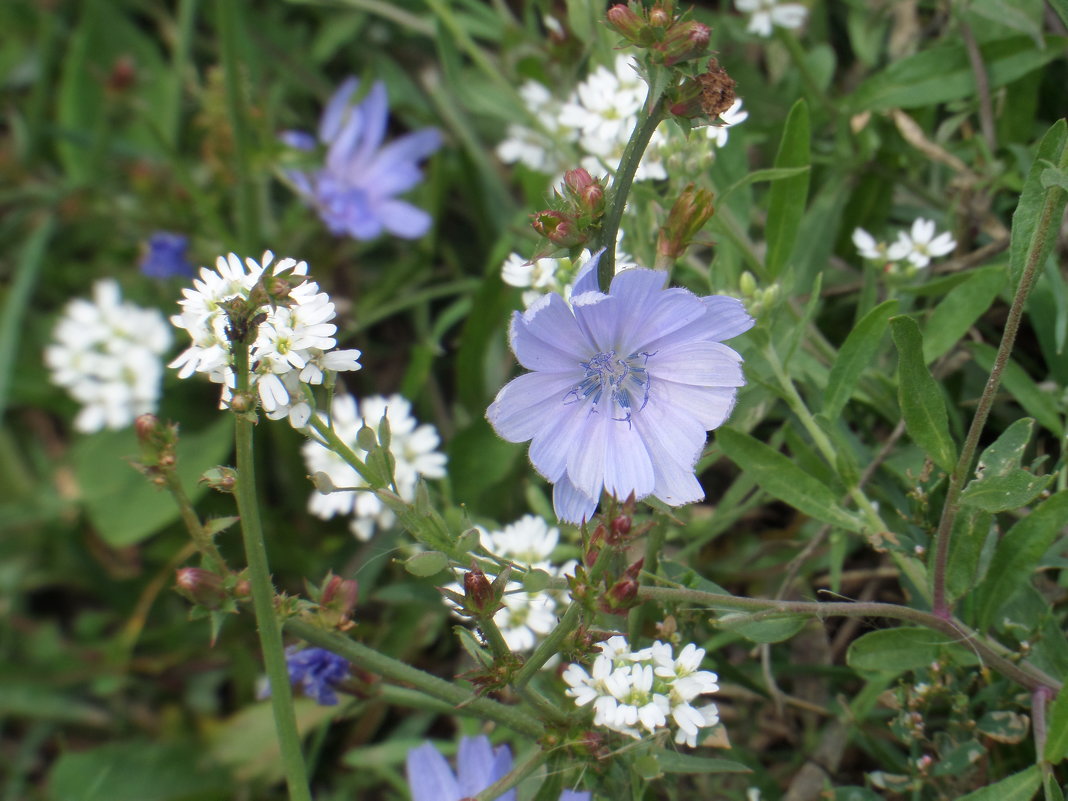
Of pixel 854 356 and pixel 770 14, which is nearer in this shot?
pixel 854 356

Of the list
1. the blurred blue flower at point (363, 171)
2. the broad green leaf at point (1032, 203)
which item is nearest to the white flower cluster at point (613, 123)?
the broad green leaf at point (1032, 203)

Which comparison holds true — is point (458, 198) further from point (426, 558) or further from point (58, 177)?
point (426, 558)

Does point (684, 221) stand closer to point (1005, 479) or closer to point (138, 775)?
point (1005, 479)

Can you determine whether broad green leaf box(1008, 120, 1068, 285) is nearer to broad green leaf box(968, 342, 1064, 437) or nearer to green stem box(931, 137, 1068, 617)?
green stem box(931, 137, 1068, 617)

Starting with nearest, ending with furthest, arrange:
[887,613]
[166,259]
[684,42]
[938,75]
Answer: [684,42], [887,613], [938,75], [166,259]

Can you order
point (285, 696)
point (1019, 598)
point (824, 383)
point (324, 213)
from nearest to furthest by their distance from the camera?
1. point (285, 696)
2. point (1019, 598)
3. point (824, 383)
4. point (324, 213)

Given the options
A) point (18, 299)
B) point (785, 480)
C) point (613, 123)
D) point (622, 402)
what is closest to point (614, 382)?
point (622, 402)

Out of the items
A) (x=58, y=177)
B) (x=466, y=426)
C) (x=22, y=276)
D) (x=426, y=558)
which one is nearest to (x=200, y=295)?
(x=426, y=558)
